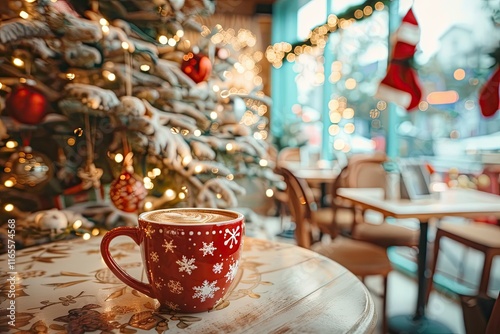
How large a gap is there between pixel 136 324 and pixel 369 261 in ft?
5.98

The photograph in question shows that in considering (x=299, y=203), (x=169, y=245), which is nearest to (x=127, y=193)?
(x=169, y=245)

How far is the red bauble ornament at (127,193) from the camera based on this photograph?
50.8 inches

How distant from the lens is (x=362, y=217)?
349 centimetres

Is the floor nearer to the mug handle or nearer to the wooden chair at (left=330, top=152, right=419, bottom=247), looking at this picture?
the wooden chair at (left=330, top=152, right=419, bottom=247)

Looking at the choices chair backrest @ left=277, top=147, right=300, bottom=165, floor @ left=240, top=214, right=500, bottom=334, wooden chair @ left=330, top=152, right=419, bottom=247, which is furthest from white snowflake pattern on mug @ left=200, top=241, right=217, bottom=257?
chair backrest @ left=277, top=147, right=300, bottom=165

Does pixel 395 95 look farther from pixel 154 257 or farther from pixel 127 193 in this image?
pixel 154 257

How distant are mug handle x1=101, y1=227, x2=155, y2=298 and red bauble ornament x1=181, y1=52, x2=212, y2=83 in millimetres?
1193

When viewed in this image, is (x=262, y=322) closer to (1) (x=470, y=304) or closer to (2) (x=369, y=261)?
(1) (x=470, y=304)

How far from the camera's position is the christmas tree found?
4.62 ft

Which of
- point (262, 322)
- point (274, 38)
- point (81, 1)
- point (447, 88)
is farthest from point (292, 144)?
point (262, 322)

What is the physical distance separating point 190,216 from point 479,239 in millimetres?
2308

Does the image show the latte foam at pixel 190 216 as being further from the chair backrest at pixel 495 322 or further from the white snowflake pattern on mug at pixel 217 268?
the chair backrest at pixel 495 322

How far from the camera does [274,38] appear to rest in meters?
7.96

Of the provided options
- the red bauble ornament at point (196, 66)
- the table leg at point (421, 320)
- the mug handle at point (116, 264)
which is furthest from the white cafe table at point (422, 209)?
the mug handle at point (116, 264)
